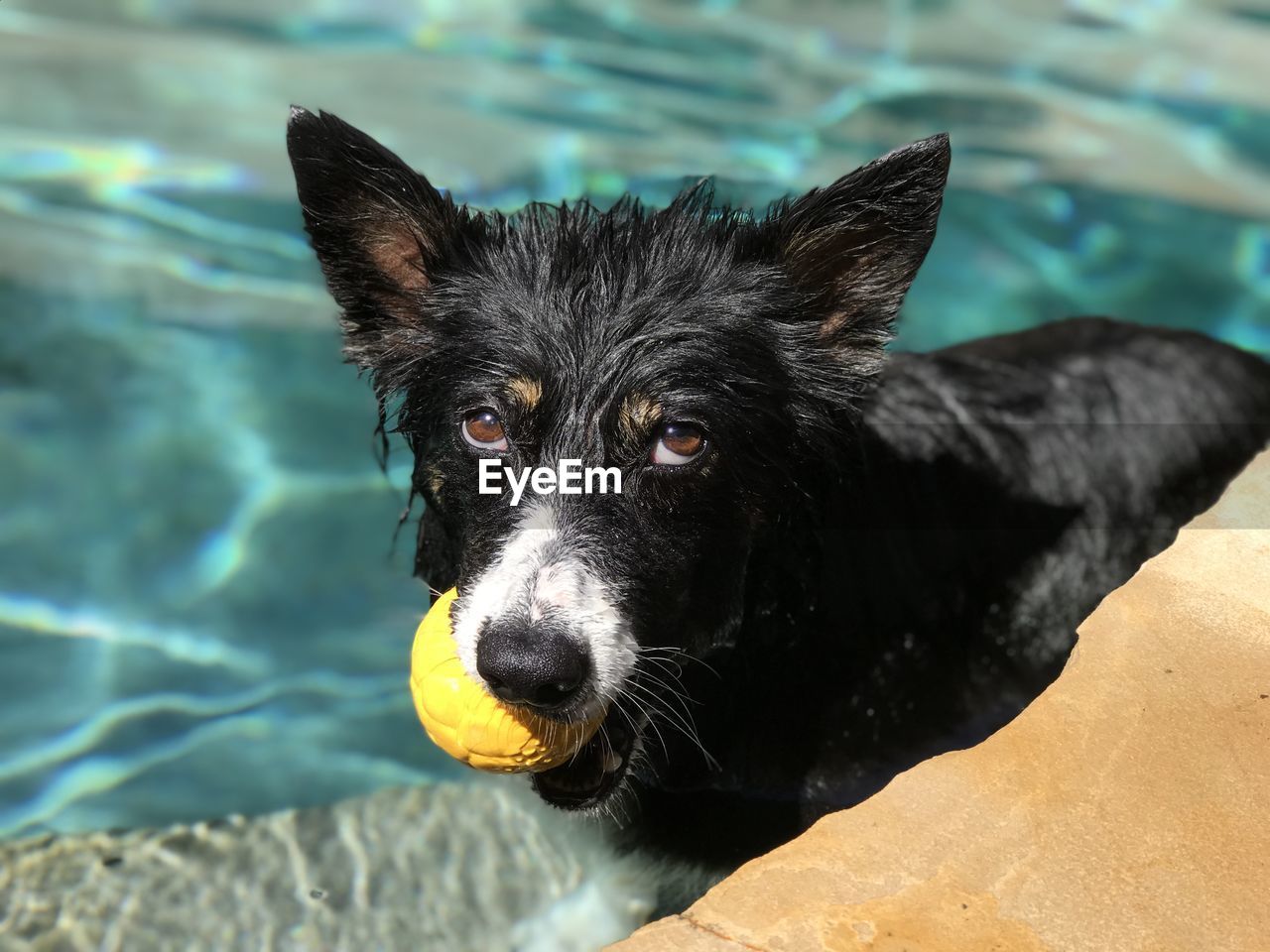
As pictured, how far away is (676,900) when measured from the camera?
13.8ft

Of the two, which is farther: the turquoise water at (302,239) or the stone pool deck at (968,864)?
the turquoise water at (302,239)

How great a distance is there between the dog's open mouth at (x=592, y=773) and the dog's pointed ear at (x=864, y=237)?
1.31 meters

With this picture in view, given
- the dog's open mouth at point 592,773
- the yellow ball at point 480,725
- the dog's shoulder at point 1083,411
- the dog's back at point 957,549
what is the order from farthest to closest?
the dog's shoulder at point 1083,411 < the dog's back at point 957,549 < the dog's open mouth at point 592,773 < the yellow ball at point 480,725

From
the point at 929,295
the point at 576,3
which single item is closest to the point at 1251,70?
the point at 929,295

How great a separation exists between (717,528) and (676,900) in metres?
1.52

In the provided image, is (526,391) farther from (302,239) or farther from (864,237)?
(302,239)

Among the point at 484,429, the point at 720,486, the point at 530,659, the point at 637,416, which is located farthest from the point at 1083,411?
the point at 530,659

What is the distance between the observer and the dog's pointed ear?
10.6ft

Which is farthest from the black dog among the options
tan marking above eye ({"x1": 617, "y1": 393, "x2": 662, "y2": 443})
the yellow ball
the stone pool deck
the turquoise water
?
the turquoise water

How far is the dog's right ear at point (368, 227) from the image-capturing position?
3387 millimetres

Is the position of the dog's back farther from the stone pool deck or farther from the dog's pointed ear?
the stone pool deck

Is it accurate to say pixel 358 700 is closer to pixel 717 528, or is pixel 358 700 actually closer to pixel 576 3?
pixel 717 528

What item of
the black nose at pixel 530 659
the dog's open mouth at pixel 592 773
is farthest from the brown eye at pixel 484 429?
the dog's open mouth at pixel 592 773

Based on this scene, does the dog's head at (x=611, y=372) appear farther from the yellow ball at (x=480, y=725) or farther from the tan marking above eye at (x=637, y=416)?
the yellow ball at (x=480, y=725)
